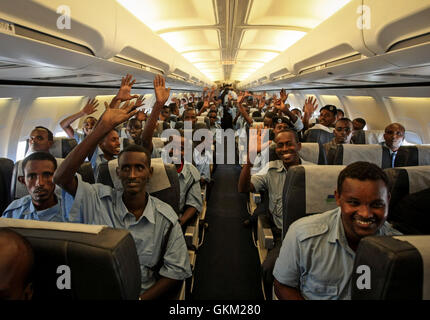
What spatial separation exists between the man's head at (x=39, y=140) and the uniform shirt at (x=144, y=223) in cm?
187

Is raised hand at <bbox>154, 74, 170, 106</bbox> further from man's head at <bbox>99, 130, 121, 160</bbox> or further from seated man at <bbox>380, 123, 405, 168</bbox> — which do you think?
seated man at <bbox>380, 123, 405, 168</bbox>

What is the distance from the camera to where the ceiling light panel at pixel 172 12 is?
3166 millimetres

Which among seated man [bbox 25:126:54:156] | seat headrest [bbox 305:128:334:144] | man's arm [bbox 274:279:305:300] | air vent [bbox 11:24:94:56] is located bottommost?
man's arm [bbox 274:279:305:300]

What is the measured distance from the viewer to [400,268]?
749 millimetres

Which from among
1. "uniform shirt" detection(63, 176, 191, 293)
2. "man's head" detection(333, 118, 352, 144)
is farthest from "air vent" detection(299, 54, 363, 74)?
"uniform shirt" detection(63, 176, 191, 293)

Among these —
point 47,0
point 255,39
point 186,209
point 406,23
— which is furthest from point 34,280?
point 255,39

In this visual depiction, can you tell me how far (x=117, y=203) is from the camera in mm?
1791

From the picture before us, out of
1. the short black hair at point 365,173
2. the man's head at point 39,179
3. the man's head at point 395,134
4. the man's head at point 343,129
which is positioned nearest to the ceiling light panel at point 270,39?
the man's head at point 343,129

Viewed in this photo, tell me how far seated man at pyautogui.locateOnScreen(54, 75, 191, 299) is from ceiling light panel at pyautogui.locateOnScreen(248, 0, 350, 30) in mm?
2654

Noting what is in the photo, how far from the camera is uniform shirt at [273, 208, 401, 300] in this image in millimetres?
1338

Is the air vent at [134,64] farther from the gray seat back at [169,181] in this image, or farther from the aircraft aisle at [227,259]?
the aircraft aisle at [227,259]

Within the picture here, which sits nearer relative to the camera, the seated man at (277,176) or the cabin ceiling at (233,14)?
the seated man at (277,176)

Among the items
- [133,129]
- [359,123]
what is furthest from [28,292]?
[359,123]
